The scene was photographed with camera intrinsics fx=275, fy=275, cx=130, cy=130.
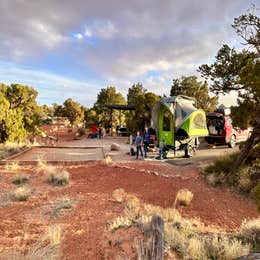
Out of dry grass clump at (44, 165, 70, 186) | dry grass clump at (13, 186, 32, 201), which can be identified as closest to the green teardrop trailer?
dry grass clump at (44, 165, 70, 186)

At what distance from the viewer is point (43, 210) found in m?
7.41

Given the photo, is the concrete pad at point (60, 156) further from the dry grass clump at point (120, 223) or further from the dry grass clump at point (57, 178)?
the dry grass clump at point (120, 223)

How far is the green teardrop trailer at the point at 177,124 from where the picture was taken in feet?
48.9

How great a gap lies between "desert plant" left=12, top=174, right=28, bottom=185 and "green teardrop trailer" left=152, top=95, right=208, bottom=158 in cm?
721

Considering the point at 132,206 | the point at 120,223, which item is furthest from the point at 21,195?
the point at 120,223

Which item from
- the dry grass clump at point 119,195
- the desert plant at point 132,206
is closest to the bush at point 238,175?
the dry grass clump at point 119,195

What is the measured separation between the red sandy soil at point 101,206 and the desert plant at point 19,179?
9.5 inches

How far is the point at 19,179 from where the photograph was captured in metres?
10.5

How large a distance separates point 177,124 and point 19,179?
8397 mm

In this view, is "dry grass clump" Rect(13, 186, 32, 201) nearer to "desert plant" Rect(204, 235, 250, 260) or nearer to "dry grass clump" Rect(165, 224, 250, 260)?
"dry grass clump" Rect(165, 224, 250, 260)

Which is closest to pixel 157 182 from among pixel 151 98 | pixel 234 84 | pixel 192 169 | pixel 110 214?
pixel 192 169

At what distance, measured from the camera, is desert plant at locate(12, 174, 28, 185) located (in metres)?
10.4

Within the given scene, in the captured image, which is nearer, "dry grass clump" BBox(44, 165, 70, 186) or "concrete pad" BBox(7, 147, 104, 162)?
"dry grass clump" BBox(44, 165, 70, 186)

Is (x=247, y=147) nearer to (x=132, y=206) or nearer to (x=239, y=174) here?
(x=239, y=174)
